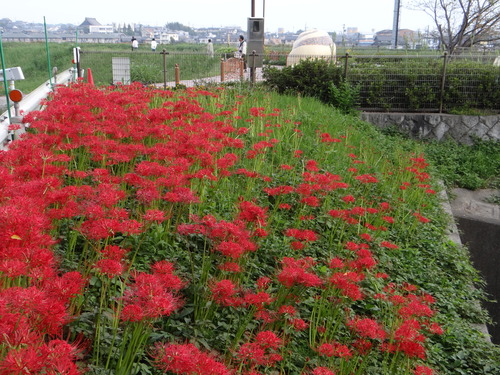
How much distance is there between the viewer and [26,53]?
55.5 ft

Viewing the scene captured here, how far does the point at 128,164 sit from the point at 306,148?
2.94 metres

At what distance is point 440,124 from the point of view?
12.3 meters

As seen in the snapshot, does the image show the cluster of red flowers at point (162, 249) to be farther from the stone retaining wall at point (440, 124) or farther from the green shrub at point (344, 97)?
the stone retaining wall at point (440, 124)

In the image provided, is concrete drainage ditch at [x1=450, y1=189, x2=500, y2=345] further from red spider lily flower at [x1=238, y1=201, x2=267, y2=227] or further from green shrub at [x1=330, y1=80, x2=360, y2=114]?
red spider lily flower at [x1=238, y1=201, x2=267, y2=227]

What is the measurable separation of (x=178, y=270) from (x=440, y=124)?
10.8 meters

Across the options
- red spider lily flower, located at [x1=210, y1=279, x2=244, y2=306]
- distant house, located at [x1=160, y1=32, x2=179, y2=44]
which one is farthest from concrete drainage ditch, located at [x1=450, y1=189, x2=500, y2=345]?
distant house, located at [x1=160, y1=32, x2=179, y2=44]

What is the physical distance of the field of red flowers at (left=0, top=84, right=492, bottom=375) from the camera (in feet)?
6.46

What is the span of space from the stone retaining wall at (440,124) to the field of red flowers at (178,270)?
274 inches

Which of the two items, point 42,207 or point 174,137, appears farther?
point 174,137

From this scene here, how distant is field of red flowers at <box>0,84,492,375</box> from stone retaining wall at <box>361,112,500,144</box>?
696 cm

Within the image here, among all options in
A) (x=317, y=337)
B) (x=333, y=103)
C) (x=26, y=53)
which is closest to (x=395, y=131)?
(x=333, y=103)

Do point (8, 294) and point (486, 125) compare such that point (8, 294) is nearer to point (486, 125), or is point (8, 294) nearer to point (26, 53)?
point (486, 125)

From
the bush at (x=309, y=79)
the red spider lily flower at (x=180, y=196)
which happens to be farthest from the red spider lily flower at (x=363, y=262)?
the bush at (x=309, y=79)

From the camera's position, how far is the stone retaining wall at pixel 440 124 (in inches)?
482
